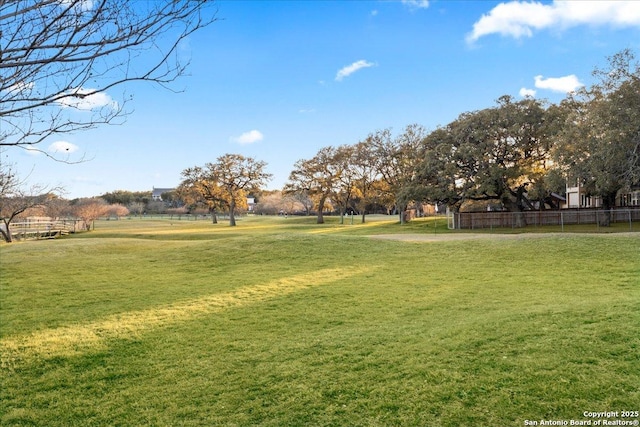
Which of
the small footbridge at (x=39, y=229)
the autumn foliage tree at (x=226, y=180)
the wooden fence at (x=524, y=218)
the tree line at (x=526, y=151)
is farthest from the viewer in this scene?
the autumn foliage tree at (x=226, y=180)

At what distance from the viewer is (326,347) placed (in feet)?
20.0

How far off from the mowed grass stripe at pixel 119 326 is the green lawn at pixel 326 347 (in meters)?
0.05

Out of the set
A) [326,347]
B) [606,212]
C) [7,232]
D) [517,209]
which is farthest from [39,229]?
[606,212]

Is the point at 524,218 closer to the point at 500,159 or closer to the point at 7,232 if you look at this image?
the point at 500,159

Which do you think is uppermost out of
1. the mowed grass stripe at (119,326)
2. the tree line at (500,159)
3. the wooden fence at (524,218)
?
the tree line at (500,159)

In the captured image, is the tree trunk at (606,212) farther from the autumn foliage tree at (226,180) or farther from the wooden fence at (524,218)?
the autumn foliage tree at (226,180)

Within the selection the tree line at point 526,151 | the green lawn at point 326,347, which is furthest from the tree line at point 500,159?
the green lawn at point 326,347

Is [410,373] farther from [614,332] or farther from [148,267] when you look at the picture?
[148,267]

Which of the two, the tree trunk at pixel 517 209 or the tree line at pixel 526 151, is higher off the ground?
the tree line at pixel 526 151

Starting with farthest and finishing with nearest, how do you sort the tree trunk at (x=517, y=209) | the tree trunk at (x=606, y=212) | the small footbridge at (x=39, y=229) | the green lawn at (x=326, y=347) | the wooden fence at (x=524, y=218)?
the wooden fence at (x=524, y=218)
the small footbridge at (x=39, y=229)
the tree trunk at (x=517, y=209)
the tree trunk at (x=606, y=212)
the green lawn at (x=326, y=347)

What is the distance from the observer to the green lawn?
4.25 m

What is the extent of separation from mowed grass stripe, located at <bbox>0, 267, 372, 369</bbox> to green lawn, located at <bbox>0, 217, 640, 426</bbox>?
0.05 meters

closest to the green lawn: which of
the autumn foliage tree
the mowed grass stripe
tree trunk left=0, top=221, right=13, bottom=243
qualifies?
the mowed grass stripe

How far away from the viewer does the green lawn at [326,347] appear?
4246 millimetres
